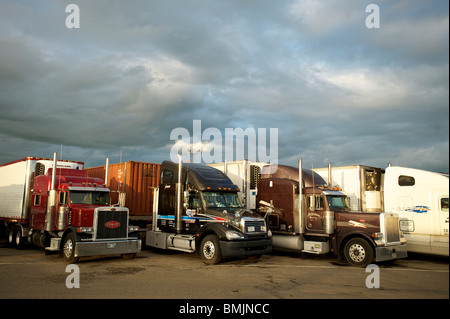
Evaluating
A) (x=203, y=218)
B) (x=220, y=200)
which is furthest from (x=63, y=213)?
(x=220, y=200)

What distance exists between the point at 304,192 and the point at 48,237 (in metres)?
9.95

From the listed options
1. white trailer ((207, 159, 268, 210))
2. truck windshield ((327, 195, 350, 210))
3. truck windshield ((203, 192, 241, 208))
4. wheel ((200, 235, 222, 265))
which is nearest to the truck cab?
wheel ((200, 235, 222, 265))

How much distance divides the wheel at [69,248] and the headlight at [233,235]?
4.92 metres

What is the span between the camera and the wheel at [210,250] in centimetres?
1132

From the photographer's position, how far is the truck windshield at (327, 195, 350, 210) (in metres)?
12.8

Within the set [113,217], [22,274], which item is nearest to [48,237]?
[113,217]

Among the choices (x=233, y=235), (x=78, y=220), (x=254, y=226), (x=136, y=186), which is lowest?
(x=233, y=235)

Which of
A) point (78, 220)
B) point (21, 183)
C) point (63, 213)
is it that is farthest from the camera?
point (21, 183)

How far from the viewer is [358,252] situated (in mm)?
11469

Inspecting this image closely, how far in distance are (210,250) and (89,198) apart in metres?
4.98

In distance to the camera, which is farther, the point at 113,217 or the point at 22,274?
the point at 113,217

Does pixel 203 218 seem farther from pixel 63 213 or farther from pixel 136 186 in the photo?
pixel 136 186

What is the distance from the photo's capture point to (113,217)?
12.1 meters
